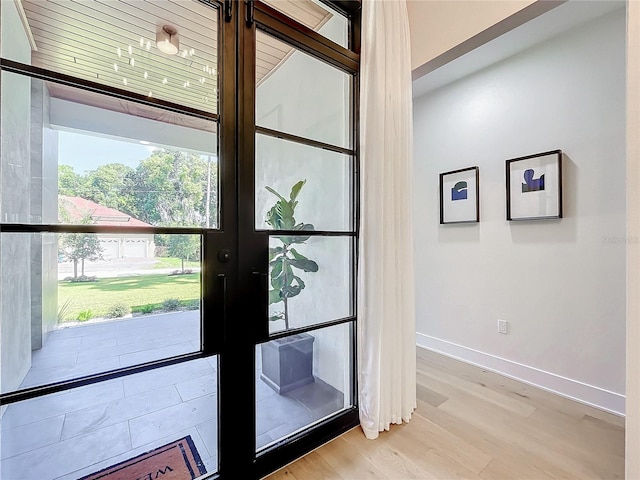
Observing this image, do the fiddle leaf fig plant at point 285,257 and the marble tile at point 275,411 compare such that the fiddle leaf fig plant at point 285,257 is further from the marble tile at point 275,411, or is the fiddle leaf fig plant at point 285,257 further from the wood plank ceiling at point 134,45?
the wood plank ceiling at point 134,45

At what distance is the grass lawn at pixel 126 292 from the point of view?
1.05 metres

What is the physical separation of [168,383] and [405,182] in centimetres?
161

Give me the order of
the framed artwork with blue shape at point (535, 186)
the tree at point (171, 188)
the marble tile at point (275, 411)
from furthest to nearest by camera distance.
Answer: the framed artwork with blue shape at point (535, 186) < the marble tile at point (275, 411) < the tree at point (171, 188)

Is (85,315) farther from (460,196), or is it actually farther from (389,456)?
(460,196)

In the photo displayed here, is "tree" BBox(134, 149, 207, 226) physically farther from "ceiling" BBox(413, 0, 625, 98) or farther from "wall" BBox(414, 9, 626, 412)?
"wall" BBox(414, 9, 626, 412)

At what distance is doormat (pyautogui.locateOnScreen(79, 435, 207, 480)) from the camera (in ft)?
4.08

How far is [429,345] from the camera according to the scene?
3.07 metres

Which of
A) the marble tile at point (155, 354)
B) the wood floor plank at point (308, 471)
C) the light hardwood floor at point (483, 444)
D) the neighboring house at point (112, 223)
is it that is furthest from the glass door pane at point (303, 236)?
the neighboring house at point (112, 223)

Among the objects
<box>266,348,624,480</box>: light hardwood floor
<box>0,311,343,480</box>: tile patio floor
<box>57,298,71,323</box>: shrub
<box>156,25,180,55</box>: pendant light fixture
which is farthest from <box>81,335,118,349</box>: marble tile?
<box>156,25,180,55</box>: pendant light fixture

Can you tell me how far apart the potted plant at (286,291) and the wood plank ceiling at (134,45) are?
56 centimetres

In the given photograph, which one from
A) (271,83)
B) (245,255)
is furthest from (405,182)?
(245,255)

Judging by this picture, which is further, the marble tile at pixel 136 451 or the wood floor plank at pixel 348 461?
the wood floor plank at pixel 348 461

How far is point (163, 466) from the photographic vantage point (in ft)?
4.27

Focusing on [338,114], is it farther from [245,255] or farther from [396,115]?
[245,255]
